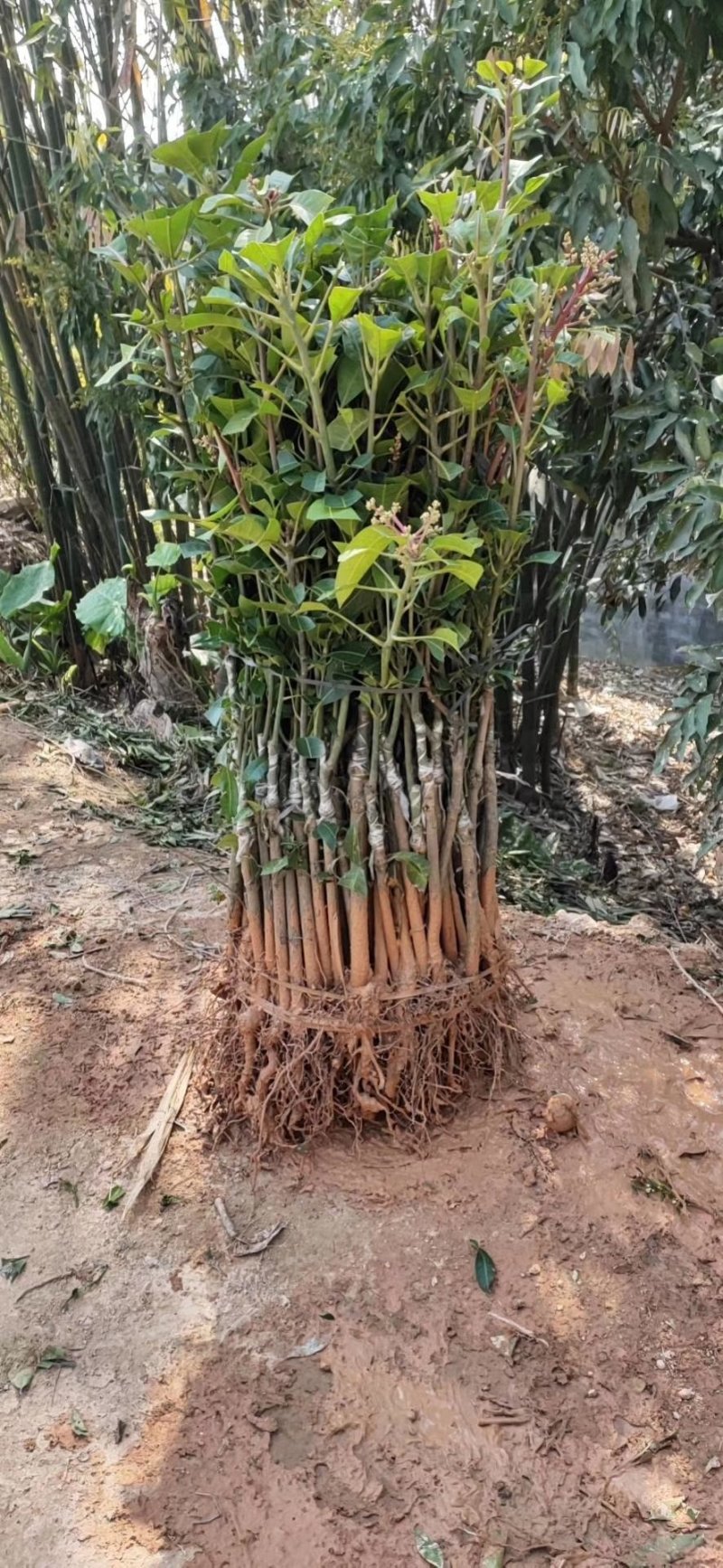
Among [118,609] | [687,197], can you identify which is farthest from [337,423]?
[118,609]

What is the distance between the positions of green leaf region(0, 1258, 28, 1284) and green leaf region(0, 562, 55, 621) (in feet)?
10.9

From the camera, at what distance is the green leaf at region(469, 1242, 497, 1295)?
1499mm

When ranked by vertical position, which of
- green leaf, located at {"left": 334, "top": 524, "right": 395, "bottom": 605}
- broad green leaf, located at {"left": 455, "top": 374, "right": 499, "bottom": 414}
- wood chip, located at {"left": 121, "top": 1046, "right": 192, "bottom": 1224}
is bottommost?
wood chip, located at {"left": 121, "top": 1046, "right": 192, "bottom": 1224}

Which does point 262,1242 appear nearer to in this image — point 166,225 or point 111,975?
point 111,975

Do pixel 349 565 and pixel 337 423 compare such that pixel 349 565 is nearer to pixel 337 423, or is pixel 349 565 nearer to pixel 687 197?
pixel 337 423

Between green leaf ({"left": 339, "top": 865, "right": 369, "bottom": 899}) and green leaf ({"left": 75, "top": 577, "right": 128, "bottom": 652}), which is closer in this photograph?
green leaf ({"left": 339, "top": 865, "right": 369, "bottom": 899})

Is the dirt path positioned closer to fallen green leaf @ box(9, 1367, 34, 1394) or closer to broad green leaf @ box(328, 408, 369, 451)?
fallen green leaf @ box(9, 1367, 34, 1394)

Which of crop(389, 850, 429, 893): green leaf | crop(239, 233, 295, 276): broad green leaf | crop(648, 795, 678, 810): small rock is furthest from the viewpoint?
crop(648, 795, 678, 810): small rock

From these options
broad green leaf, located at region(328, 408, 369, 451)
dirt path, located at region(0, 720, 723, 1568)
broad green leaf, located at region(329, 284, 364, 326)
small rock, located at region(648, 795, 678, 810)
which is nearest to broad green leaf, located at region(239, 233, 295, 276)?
broad green leaf, located at region(329, 284, 364, 326)

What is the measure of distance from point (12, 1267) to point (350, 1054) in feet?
2.02

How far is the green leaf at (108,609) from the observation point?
4320mm

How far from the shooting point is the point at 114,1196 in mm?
1689

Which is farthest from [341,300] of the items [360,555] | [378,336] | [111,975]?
[111,975]

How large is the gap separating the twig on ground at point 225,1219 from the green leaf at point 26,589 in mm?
3341
